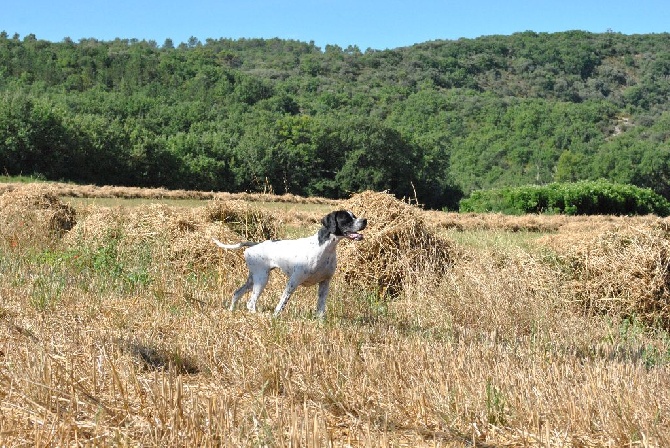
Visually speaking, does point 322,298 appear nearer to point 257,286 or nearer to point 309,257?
point 309,257

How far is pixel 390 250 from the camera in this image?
12.5 meters

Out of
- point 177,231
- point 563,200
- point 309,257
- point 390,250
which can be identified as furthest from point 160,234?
point 563,200

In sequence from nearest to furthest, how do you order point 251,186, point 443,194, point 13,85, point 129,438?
point 129,438 → point 251,186 → point 443,194 → point 13,85

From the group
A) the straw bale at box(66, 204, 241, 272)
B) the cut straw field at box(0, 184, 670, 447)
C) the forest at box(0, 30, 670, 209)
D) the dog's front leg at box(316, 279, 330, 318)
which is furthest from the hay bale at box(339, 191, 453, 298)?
the forest at box(0, 30, 670, 209)

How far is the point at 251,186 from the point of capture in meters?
61.0

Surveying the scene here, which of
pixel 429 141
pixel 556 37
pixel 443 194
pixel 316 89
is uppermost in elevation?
pixel 556 37

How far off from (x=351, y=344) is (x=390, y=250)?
5852mm

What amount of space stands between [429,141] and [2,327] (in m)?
73.2

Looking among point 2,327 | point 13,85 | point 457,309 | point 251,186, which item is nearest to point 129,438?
point 2,327

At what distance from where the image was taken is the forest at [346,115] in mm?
58750

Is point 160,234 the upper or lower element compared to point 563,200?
upper

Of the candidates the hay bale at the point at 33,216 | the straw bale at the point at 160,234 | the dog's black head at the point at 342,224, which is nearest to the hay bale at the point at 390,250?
the straw bale at the point at 160,234

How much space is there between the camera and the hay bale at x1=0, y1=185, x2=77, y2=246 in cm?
1387

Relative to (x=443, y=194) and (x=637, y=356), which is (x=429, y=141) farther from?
(x=637, y=356)
